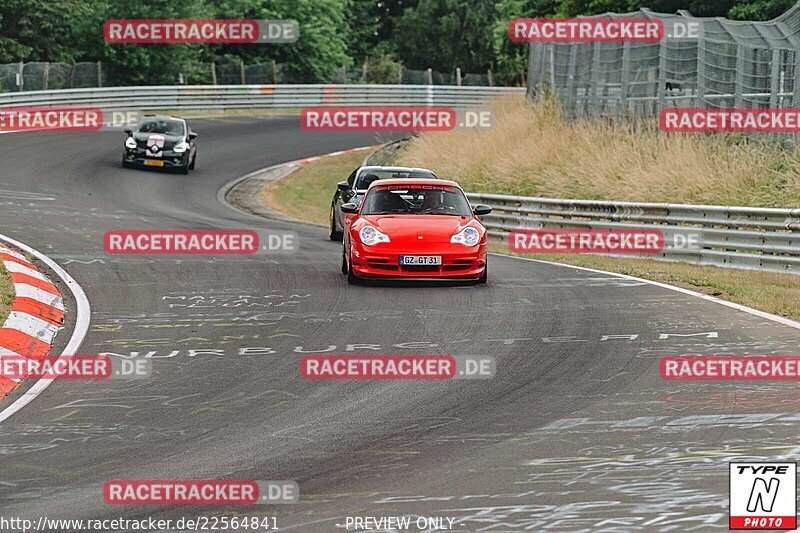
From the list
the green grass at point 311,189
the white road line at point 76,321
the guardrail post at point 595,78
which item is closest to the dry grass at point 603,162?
the guardrail post at point 595,78

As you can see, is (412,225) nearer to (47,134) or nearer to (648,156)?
(648,156)

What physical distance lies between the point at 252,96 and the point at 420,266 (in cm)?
3957

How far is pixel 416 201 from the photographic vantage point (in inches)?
650

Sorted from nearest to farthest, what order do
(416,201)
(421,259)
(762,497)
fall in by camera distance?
(762,497) → (421,259) → (416,201)

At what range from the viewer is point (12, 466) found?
7266 millimetres

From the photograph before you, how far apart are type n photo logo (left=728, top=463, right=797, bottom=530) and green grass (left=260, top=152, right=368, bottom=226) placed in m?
22.6

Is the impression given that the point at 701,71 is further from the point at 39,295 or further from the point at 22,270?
the point at 39,295

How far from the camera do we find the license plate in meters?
15.3

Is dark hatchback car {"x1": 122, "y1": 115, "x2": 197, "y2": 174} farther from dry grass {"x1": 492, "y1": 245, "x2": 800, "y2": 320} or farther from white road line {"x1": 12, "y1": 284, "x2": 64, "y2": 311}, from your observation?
white road line {"x1": 12, "y1": 284, "x2": 64, "y2": 311}

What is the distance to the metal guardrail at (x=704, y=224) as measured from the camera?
17.9 meters

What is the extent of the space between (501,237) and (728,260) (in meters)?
6.74

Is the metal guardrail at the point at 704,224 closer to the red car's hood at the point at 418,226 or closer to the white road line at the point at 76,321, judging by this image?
the red car's hood at the point at 418,226

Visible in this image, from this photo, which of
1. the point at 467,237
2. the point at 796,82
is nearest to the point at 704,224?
the point at 796,82

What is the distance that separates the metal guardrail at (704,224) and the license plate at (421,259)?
5.46 metres
